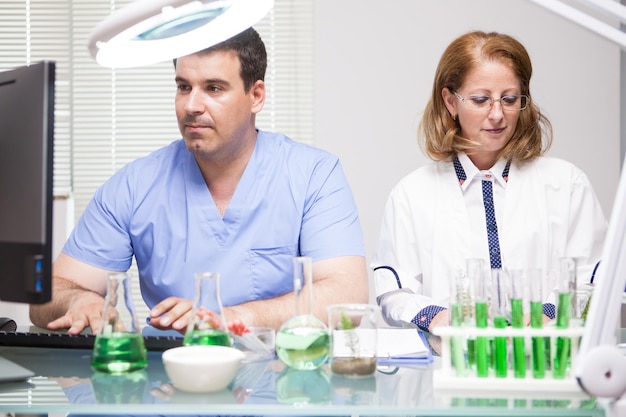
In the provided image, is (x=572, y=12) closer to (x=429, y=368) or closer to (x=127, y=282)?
(x=429, y=368)

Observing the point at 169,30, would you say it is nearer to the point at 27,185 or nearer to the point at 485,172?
the point at 27,185

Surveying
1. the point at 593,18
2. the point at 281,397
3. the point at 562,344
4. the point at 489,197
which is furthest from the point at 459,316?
the point at 489,197

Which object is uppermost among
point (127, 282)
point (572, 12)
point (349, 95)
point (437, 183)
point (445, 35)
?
point (445, 35)

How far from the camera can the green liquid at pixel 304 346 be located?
114cm

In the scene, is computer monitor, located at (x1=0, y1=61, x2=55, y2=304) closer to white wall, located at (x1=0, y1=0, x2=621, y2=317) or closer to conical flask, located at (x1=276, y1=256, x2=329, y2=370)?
conical flask, located at (x1=276, y1=256, x2=329, y2=370)

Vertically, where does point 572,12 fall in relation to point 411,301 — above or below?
above

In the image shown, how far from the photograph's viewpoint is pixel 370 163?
133 inches

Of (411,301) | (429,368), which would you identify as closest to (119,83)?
(411,301)

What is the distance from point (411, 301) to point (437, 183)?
0.41 m

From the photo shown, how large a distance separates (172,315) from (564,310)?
2.14 ft

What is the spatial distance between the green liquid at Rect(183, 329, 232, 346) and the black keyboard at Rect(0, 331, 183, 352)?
0.49ft

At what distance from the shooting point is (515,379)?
3.42 feet

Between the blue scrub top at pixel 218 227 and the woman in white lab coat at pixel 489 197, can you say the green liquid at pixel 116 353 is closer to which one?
the blue scrub top at pixel 218 227

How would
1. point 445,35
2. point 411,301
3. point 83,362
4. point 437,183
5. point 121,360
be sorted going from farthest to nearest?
point 445,35 → point 437,183 → point 411,301 → point 83,362 → point 121,360
